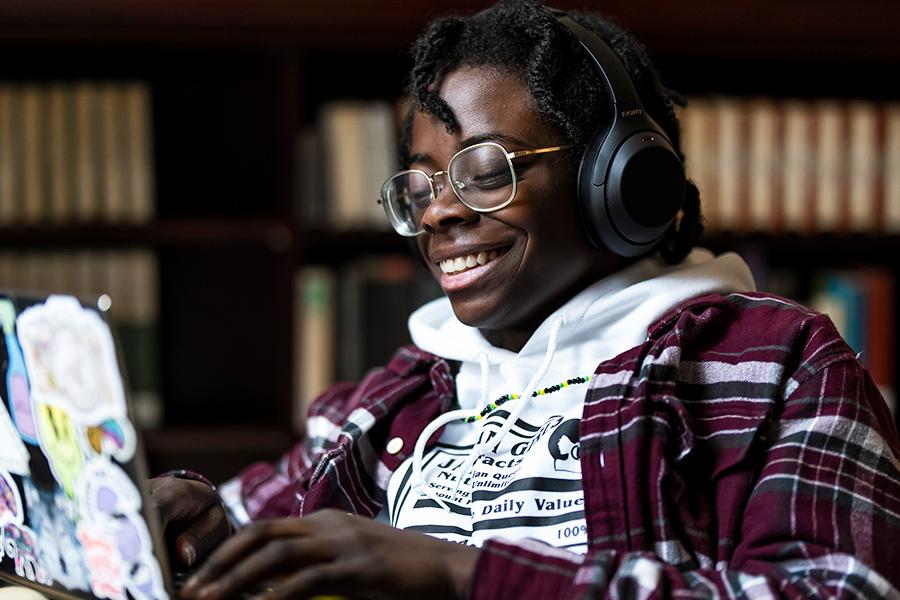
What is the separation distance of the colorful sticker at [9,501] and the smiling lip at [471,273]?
0.44 m

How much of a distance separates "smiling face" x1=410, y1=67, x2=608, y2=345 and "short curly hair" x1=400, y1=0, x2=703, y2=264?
0.05ft

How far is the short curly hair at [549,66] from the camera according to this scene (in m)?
1.04

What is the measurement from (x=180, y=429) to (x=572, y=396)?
1389 mm

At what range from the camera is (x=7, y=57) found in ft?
7.36

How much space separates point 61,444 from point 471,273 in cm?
44

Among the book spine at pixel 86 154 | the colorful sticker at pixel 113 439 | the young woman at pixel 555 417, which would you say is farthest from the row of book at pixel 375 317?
the colorful sticker at pixel 113 439

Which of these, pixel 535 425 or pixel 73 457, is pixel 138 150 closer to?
pixel 535 425

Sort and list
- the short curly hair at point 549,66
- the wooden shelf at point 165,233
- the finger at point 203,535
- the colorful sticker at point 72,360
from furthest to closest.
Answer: the wooden shelf at point 165,233 < the short curly hair at point 549,66 < the finger at point 203,535 < the colorful sticker at point 72,360

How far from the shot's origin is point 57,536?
2.59 feet

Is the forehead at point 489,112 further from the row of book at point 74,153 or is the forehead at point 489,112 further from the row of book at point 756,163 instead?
the row of book at point 74,153

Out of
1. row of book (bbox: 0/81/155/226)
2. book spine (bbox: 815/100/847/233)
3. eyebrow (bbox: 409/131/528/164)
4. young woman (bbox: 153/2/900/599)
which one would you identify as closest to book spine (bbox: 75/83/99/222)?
row of book (bbox: 0/81/155/226)

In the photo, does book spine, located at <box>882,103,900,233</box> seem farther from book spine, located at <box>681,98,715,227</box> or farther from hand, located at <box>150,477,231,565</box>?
hand, located at <box>150,477,231,565</box>

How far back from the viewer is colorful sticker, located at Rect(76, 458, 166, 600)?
70 cm

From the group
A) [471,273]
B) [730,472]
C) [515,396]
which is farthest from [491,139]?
[730,472]
